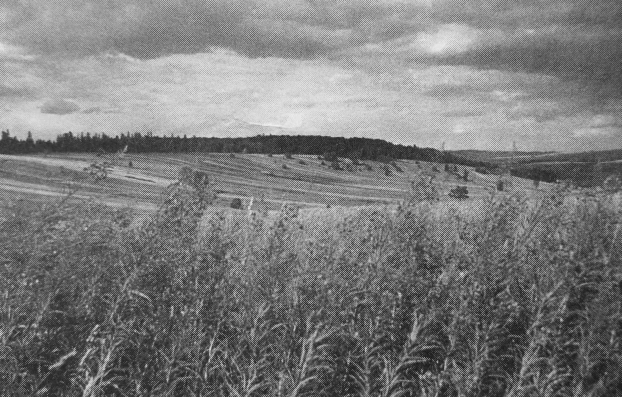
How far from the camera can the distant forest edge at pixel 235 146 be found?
68250 millimetres

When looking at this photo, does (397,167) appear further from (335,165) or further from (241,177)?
(241,177)

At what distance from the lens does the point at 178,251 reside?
203 inches

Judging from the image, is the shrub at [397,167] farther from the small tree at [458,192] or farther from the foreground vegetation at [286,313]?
the foreground vegetation at [286,313]

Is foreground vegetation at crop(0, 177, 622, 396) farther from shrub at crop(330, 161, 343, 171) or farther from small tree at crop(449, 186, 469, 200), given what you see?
shrub at crop(330, 161, 343, 171)

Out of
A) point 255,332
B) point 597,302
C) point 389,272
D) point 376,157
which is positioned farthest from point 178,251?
point 376,157

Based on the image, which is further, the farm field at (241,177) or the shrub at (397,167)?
the shrub at (397,167)

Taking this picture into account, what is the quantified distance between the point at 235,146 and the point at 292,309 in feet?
266

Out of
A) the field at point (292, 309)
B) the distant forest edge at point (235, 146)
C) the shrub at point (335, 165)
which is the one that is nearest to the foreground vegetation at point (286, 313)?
the field at point (292, 309)

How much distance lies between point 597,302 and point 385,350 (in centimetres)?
186

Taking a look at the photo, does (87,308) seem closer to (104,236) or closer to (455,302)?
(104,236)

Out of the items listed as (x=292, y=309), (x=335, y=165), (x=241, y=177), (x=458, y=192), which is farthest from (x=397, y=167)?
(x=292, y=309)

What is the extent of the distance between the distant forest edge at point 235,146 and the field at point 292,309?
2216 inches

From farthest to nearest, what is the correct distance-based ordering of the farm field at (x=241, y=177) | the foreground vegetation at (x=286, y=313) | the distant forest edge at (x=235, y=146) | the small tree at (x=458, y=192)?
the distant forest edge at (x=235, y=146)
the farm field at (x=241, y=177)
the small tree at (x=458, y=192)
the foreground vegetation at (x=286, y=313)

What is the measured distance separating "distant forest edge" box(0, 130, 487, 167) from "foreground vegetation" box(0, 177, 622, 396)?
56536 mm
